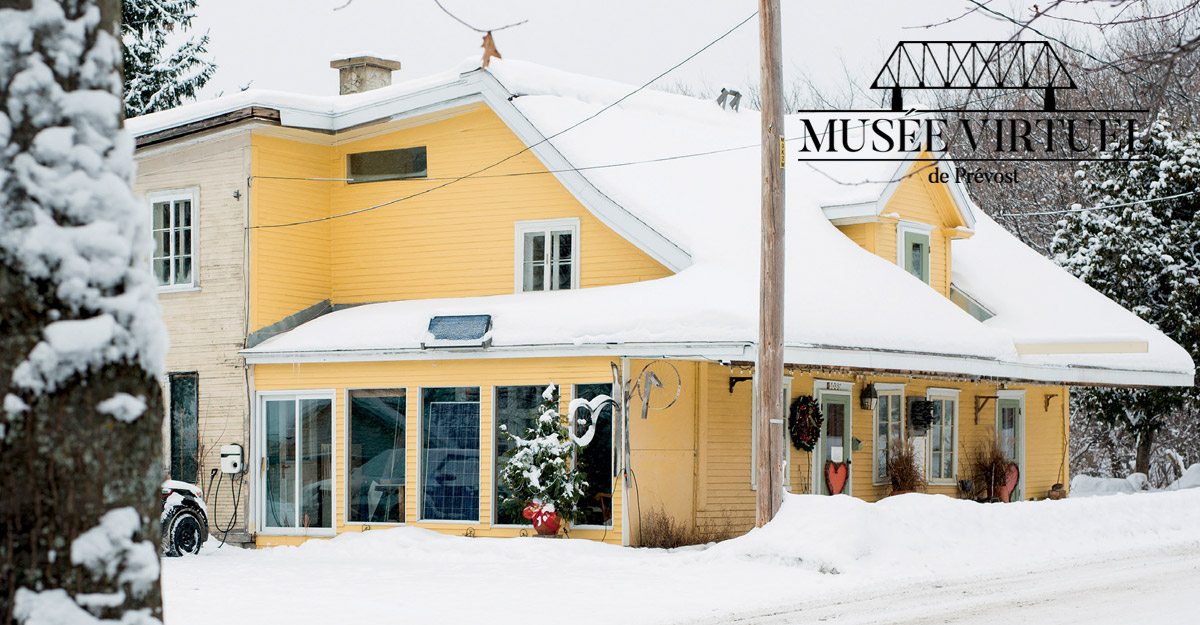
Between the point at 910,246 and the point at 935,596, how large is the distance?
10647 millimetres

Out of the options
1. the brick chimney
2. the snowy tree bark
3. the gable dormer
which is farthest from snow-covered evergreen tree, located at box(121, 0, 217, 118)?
the snowy tree bark

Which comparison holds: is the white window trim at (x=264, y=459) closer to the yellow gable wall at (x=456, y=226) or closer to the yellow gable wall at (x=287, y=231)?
the yellow gable wall at (x=287, y=231)

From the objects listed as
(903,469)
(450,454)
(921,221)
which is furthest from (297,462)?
(921,221)

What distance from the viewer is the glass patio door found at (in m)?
21.2

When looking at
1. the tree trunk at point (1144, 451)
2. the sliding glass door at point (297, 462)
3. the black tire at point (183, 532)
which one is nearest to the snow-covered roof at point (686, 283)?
the sliding glass door at point (297, 462)

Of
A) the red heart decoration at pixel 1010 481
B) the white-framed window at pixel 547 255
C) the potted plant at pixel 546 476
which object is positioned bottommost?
the red heart decoration at pixel 1010 481

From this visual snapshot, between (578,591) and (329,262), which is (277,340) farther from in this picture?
(578,591)

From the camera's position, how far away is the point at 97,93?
325 centimetres

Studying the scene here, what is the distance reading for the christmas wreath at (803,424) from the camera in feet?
66.8

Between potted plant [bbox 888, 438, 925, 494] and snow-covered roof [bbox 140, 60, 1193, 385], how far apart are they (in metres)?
2.33

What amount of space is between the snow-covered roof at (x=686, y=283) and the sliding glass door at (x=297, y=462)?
0.79 meters

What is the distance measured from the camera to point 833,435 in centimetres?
2169

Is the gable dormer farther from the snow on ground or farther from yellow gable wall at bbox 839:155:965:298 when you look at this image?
the snow on ground

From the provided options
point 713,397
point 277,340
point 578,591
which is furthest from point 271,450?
point 578,591
